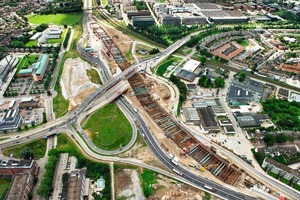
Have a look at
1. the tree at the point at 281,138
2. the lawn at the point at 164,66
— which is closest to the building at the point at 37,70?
the lawn at the point at 164,66

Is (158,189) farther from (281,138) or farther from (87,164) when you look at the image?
(281,138)

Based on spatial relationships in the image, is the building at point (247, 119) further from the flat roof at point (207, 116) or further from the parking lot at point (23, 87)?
the parking lot at point (23, 87)

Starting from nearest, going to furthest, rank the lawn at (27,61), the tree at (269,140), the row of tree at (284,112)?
the tree at (269,140) < the row of tree at (284,112) < the lawn at (27,61)

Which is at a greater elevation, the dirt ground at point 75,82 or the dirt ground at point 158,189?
the dirt ground at point 75,82

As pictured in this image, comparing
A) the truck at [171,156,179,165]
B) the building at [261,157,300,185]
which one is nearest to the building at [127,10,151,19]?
the truck at [171,156,179,165]

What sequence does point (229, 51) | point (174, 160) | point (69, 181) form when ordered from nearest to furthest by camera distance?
point (69, 181), point (174, 160), point (229, 51)

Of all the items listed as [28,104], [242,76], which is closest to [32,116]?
[28,104]
